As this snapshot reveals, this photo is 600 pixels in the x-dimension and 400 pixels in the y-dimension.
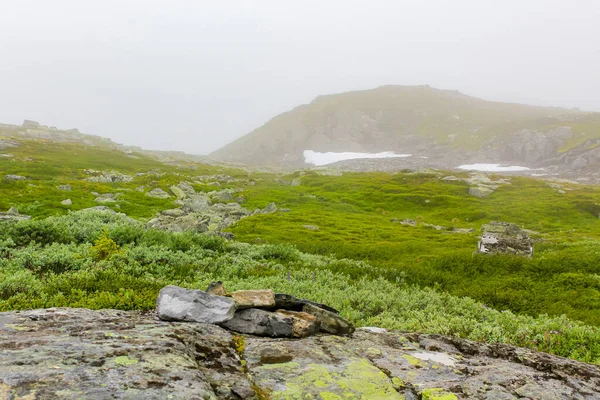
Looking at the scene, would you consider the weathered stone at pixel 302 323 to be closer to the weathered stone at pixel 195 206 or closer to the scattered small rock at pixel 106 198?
the weathered stone at pixel 195 206

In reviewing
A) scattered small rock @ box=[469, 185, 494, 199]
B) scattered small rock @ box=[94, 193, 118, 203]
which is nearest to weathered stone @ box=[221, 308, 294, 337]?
scattered small rock @ box=[94, 193, 118, 203]

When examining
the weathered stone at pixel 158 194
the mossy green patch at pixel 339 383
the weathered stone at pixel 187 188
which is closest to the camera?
the mossy green patch at pixel 339 383

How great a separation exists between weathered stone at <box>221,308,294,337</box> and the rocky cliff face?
29cm

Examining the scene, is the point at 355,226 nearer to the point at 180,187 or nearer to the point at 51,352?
the point at 180,187

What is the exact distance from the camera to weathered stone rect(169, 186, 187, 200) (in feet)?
178

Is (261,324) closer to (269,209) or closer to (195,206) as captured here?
(195,206)

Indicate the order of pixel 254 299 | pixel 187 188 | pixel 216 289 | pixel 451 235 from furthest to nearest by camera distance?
1. pixel 187 188
2. pixel 451 235
3. pixel 216 289
4. pixel 254 299

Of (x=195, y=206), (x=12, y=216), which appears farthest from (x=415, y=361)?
(x=195, y=206)

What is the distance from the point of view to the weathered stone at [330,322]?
727 centimetres

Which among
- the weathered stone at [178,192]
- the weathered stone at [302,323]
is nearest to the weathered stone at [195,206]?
the weathered stone at [178,192]

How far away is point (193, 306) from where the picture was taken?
6.71 meters

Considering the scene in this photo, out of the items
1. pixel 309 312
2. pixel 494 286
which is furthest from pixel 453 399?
pixel 494 286

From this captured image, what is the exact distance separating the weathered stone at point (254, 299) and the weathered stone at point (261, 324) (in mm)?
165

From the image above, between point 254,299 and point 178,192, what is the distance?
5276 centimetres
